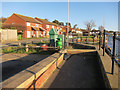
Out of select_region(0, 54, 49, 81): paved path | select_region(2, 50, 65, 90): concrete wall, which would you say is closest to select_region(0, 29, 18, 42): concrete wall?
select_region(0, 54, 49, 81): paved path

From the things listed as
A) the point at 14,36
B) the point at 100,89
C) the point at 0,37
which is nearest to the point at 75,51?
the point at 100,89

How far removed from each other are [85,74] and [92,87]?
0.90 meters

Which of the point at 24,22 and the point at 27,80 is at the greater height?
the point at 24,22

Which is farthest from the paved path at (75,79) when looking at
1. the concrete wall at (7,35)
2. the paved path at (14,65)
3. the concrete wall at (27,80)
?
the concrete wall at (7,35)

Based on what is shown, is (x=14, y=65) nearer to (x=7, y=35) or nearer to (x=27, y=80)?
(x=27, y=80)

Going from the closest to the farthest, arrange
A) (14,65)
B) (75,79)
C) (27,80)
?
(27,80), (75,79), (14,65)

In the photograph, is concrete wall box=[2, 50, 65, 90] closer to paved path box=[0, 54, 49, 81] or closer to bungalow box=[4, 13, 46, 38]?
paved path box=[0, 54, 49, 81]

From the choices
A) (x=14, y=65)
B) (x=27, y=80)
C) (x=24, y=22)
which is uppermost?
(x=24, y=22)

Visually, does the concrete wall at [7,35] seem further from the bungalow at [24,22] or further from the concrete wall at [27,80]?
the concrete wall at [27,80]

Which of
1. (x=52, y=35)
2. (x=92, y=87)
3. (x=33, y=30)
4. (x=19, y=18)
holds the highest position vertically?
(x=19, y=18)

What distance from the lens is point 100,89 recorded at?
9.44 ft

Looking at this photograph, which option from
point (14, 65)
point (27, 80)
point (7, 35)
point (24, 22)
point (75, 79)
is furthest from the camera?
point (24, 22)

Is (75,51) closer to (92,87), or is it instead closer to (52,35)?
(92,87)

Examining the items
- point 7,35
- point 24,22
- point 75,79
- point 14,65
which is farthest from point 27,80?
point 24,22
